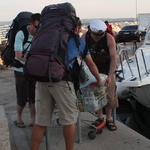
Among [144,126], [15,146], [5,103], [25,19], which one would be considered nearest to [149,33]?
[144,126]

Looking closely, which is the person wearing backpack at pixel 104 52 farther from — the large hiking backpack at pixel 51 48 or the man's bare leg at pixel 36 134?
the man's bare leg at pixel 36 134

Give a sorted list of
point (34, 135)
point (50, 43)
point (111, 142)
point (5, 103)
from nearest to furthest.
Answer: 1. point (50, 43)
2. point (34, 135)
3. point (111, 142)
4. point (5, 103)

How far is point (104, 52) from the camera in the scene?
15.7ft

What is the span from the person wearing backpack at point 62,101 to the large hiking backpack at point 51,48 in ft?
0.42

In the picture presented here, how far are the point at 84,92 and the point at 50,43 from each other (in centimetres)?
111

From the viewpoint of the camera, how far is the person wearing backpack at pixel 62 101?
3520 mm

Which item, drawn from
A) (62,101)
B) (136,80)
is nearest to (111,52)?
(62,101)

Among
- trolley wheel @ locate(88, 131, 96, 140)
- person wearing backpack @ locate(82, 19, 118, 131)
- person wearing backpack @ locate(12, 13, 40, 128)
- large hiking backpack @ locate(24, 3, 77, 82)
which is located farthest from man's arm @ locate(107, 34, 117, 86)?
large hiking backpack @ locate(24, 3, 77, 82)

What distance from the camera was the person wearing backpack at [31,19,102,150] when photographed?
352 centimetres

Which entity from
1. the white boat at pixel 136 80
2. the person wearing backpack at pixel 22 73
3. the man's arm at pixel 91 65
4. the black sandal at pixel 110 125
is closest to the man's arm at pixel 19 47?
the person wearing backpack at pixel 22 73

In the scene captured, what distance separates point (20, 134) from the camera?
487cm

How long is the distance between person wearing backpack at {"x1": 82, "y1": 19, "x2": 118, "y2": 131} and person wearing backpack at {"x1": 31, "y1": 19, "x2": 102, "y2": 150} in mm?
806

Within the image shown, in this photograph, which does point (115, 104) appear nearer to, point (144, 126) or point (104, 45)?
point (104, 45)

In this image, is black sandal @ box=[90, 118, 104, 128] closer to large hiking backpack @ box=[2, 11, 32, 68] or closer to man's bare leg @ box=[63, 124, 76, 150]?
man's bare leg @ box=[63, 124, 76, 150]
